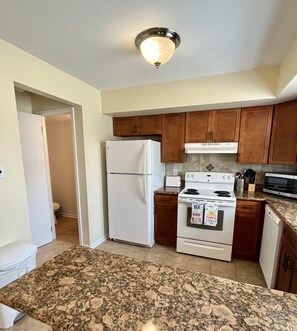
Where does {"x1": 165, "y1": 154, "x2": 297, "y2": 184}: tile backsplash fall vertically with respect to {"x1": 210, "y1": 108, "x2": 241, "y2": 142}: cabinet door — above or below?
below

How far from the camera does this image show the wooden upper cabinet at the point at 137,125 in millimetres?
2926

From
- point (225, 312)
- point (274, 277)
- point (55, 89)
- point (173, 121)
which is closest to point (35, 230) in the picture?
point (55, 89)

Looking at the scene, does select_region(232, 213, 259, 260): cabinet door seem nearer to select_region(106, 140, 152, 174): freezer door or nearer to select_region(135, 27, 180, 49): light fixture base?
select_region(106, 140, 152, 174): freezer door

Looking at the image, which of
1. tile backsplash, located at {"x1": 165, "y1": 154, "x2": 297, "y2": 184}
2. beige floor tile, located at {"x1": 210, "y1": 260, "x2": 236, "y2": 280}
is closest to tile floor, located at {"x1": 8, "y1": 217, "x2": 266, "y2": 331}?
beige floor tile, located at {"x1": 210, "y1": 260, "x2": 236, "y2": 280}

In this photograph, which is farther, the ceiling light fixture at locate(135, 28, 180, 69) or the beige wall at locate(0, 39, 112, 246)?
the beige wall at locate(0, 39, 112, 246)

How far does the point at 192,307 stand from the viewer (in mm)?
651

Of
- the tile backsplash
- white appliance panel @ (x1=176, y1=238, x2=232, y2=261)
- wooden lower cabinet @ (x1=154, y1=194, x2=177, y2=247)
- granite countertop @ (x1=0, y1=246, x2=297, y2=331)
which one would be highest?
the tile backsplash

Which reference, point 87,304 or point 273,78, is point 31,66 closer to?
point 87,304

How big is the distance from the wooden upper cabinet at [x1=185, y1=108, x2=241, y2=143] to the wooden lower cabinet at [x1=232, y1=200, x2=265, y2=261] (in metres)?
0.96

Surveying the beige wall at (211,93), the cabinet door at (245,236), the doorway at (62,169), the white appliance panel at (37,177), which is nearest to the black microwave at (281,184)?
the cabinet door at (245,236)

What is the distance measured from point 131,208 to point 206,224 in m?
1.13

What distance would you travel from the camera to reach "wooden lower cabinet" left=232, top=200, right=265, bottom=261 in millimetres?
2314

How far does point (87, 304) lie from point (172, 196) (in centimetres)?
212

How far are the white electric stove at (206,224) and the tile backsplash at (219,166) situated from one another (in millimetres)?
431
